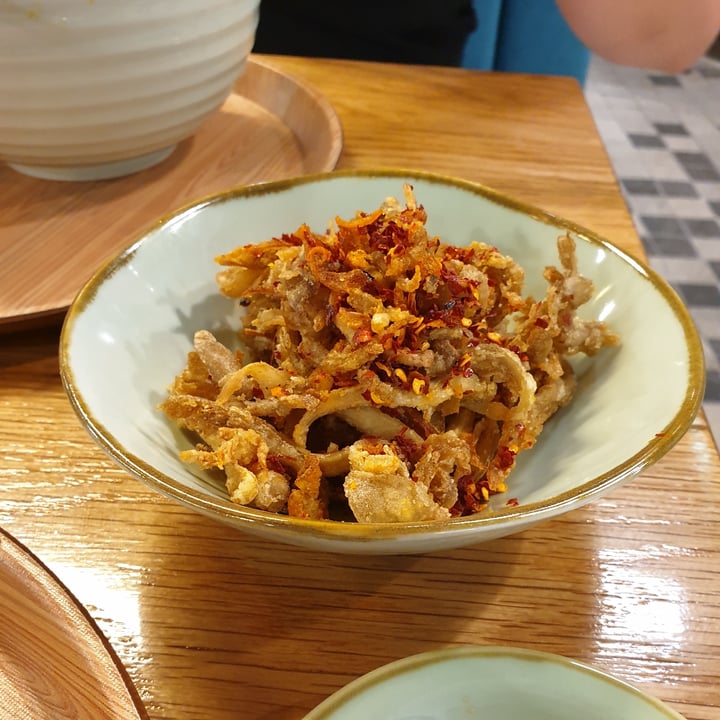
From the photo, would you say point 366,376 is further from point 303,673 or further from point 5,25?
point 5,25

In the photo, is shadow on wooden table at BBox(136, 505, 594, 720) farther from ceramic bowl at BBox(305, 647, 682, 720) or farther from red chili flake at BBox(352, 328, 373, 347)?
red chili flake at BBox(352, 328, 373, 347)

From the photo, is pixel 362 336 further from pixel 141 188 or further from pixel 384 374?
pixel 141 188

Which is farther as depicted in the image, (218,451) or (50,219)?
(50,219)

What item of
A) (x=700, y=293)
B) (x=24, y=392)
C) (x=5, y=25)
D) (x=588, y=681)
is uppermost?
(x=5, y=25)

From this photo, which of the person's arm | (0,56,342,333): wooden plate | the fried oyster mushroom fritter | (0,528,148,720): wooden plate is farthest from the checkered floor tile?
(0,528,148,720): wooden plate

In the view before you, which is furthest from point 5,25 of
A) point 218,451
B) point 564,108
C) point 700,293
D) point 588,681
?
point 700,293

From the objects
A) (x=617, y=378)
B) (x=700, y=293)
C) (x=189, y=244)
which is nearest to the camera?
(x=617, y=378)

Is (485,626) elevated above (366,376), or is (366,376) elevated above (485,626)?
(366,376)
